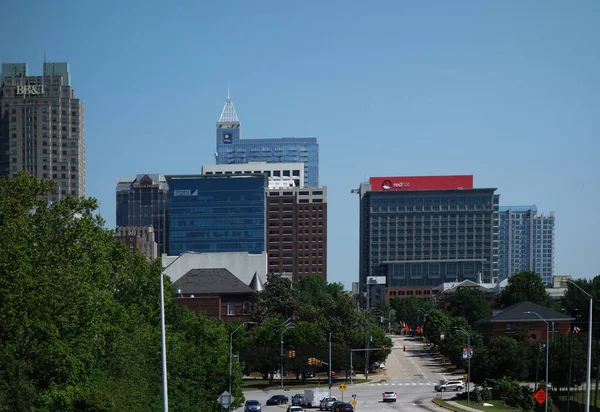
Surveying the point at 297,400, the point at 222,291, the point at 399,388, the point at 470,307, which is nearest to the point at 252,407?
the point at 297,400

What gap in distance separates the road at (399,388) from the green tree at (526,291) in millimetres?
25270

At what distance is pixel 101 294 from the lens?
46.8 metres

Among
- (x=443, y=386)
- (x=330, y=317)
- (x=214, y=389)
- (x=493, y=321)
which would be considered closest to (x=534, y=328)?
(x=493, y=321)

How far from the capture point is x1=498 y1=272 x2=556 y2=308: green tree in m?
190

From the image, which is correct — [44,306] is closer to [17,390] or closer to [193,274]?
[17,390]

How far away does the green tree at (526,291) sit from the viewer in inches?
7475

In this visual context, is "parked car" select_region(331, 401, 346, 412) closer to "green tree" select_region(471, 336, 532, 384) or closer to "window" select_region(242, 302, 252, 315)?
"green tree" select_region(471, 336, 532, 384)

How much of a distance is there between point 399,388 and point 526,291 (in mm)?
78130

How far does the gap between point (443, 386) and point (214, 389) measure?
146 feet

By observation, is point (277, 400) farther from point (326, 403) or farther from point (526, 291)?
point (526, 291)

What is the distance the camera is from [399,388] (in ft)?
393

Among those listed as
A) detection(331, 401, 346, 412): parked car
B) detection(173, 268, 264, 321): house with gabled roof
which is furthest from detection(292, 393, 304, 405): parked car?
detection(173, 268, 264, 321): house with gabled roof

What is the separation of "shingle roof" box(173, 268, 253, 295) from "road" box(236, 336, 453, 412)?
25478 mm

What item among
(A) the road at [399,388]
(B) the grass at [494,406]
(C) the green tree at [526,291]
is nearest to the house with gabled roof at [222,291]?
(A) the road at [399,388]
